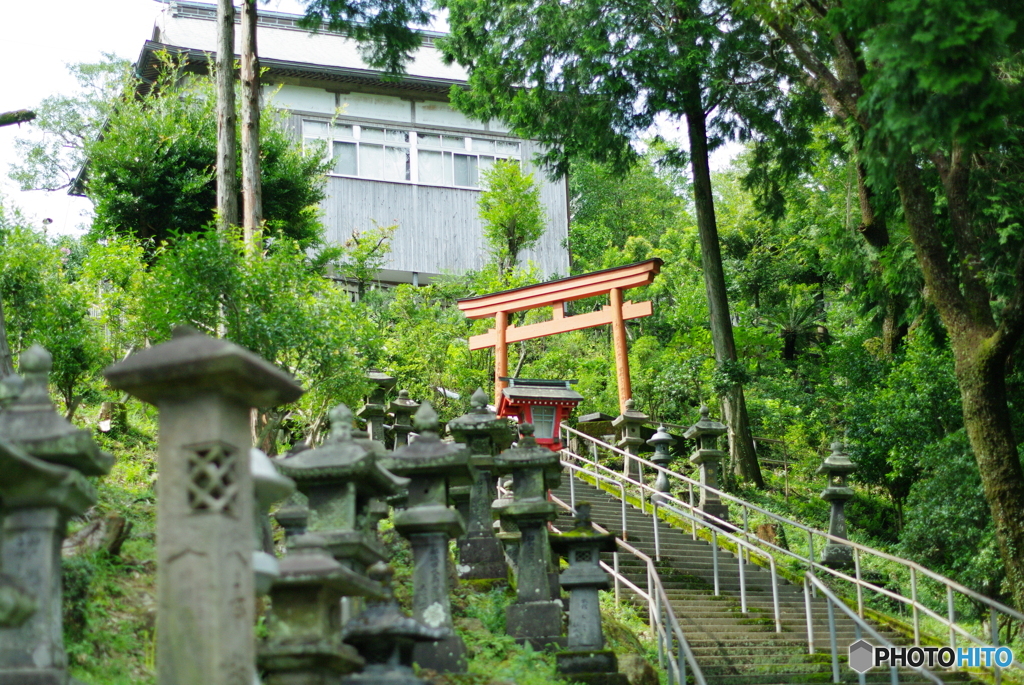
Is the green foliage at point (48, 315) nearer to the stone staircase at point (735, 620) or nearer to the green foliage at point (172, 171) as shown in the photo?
the green foliage at point (172, 171)

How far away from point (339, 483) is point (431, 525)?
1.13 meters

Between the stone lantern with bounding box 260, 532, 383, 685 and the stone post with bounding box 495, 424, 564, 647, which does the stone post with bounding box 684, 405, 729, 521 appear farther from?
the stone lantern with bounding box 260, 532, 383, 685

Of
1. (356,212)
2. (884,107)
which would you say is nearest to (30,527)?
(884,107)

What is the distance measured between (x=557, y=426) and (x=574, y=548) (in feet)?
23.2

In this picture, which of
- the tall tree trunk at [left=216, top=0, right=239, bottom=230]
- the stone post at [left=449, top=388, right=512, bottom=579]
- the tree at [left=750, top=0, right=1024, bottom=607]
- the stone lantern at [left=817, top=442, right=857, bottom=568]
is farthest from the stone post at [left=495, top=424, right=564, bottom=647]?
the tall tree trunk at [left=216, top=0, right=239, bottom=230]

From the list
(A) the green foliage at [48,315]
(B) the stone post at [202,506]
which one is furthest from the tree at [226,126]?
(B) the stone post at [202,506]

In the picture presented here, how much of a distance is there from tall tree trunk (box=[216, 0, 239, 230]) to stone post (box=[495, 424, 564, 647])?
6184 millimetres

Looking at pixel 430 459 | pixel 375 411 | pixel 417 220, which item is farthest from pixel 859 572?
pixel 417 220

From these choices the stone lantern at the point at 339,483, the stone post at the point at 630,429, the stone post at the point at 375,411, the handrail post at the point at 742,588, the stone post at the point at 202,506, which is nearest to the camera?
the stone post at the point at 202,506

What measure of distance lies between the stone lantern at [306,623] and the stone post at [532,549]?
12.6ft

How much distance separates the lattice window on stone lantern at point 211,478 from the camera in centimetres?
484

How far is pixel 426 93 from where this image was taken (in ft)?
93.2

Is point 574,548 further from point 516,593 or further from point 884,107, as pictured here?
point 884,107

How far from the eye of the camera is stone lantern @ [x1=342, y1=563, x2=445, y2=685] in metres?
5.91
